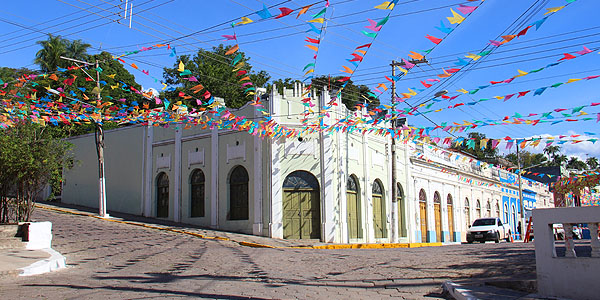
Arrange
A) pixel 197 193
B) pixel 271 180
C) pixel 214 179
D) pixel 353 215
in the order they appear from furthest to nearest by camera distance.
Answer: pixel 197 193 → pixel 353 215 → pixel 214 179 → pixel 271 180

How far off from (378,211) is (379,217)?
0.33 meters

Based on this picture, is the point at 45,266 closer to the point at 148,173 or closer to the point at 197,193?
the point at 197,193

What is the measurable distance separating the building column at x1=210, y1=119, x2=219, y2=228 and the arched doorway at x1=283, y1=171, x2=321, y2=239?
371cm

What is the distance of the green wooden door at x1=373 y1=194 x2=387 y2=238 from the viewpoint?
26.3 m

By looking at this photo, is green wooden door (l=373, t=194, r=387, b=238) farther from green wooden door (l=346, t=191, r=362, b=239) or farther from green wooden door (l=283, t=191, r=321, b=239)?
green wooden door (l=283, t=191, r=321, b=239)

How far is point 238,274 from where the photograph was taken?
35.0 ft

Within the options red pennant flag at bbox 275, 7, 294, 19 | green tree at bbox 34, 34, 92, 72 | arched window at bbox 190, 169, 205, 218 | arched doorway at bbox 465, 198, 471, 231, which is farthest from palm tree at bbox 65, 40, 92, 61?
red pennant flag at bbox 275, 7, 294, 19

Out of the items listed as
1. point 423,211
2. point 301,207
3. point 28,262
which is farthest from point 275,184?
point 423,211

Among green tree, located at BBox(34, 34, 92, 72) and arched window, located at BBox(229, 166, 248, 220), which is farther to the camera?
green tree, located at BBox(34, 34, 92, 72)

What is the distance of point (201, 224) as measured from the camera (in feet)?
81.4

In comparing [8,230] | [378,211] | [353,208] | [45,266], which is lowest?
[45,266]

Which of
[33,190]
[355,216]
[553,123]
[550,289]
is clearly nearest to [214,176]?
[355,216]

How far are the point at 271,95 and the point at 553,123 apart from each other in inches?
567

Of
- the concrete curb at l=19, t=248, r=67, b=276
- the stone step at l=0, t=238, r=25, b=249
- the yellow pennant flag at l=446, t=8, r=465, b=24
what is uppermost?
the yellow pennant flag at l=446, t=8, r=465, b=24
